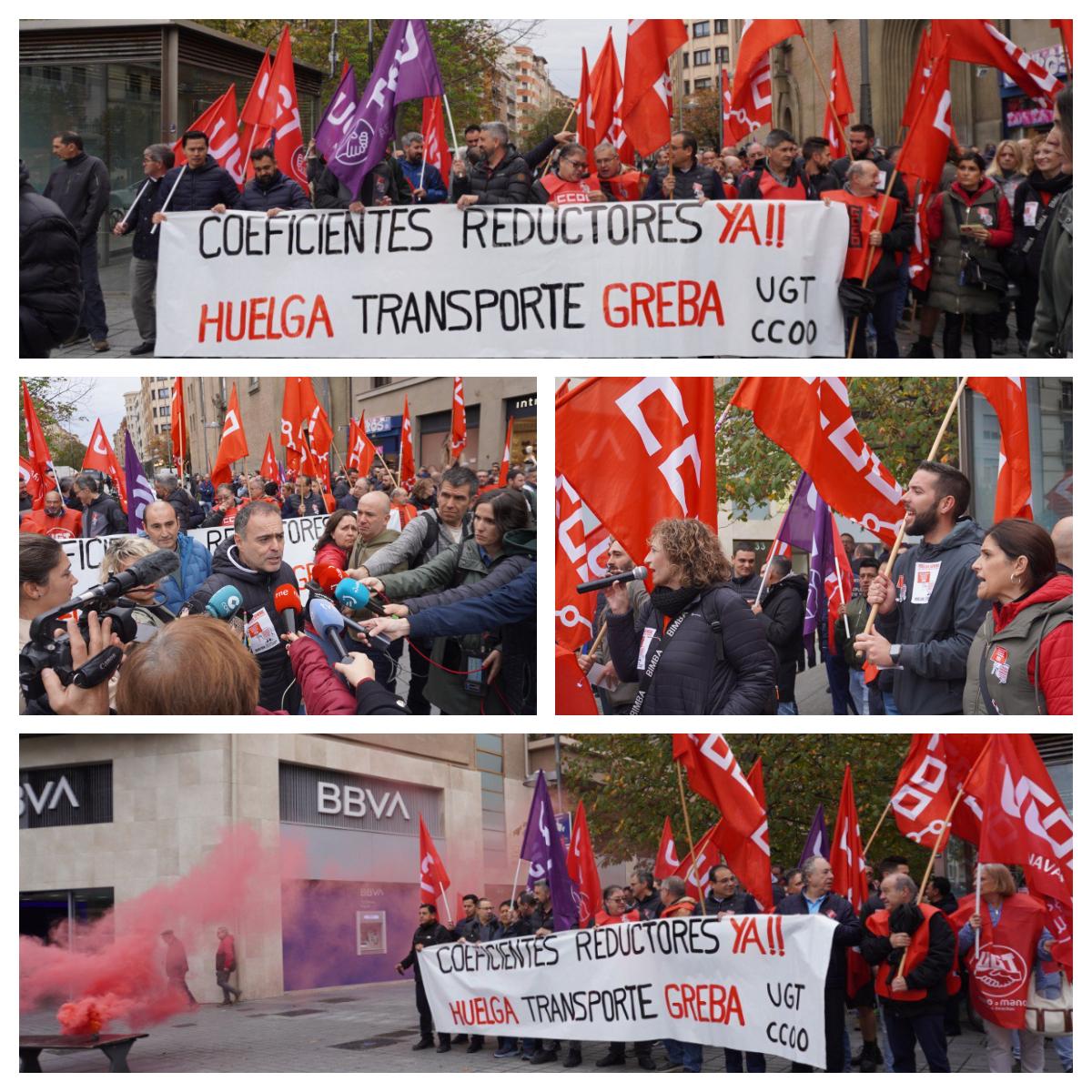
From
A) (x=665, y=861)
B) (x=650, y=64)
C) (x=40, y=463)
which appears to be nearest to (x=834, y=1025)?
(x=665, y=861)

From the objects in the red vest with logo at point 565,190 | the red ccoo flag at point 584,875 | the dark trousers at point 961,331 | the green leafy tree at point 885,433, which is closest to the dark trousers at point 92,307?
the red vest with logo at point 565,190

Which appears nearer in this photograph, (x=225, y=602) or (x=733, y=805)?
(x=225, y=602)

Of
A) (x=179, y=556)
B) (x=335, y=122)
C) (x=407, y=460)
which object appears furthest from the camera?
(x=407, y=460)

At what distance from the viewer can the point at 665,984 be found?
340 inches

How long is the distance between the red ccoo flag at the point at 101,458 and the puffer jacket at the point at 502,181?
4062 millimetres

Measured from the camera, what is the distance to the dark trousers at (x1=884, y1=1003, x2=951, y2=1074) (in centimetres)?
774

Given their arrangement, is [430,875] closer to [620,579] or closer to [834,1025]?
[834,1025]

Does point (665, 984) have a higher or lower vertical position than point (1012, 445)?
lower

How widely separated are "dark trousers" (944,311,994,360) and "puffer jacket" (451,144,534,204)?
299 cm

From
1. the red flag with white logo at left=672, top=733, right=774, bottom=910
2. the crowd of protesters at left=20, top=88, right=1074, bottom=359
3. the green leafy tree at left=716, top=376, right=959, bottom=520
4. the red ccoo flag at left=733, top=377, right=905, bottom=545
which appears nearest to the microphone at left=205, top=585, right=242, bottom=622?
the crowd of protesters at left=20, top=88, right=1074, bottom=359

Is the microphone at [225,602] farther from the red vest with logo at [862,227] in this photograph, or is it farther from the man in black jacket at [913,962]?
the red vest with logo at [862,227]

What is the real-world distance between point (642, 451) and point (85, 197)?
5.39m

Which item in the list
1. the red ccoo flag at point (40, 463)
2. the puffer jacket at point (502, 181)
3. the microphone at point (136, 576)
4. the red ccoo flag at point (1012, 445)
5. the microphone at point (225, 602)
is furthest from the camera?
the red ccoo flag at point (40, 463)

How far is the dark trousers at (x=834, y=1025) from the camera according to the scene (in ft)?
26.2
